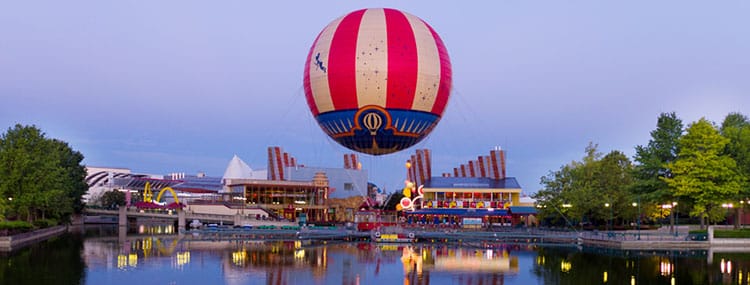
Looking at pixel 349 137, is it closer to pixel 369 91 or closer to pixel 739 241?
pixel 369 91

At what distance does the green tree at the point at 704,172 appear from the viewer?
2255 inches

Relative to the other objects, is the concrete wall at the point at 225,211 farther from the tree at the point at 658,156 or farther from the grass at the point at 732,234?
the grass at the point at 732,234

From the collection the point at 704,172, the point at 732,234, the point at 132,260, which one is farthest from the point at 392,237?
the point at 732,234

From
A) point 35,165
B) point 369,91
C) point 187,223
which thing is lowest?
point 187,223

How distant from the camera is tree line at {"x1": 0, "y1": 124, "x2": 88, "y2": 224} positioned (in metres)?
64.2

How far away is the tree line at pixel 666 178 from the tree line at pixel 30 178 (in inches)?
1863

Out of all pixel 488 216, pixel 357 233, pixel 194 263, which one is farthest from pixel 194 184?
pixel 194 263

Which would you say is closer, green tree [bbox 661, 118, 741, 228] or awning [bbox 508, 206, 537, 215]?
green tree [bbox 661, 118, 741, 228]

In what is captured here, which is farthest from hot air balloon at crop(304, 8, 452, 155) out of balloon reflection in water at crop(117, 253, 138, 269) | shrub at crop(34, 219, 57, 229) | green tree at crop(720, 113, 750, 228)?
shrub at crop(34, 219, 57, 229)

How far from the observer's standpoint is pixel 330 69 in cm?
4084

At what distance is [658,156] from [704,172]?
5.96 m

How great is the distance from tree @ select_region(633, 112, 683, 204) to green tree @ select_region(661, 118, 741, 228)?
2.61 m

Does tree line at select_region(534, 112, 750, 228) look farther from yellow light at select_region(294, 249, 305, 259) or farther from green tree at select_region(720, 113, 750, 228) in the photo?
yellow light at select_region(294, 249, 305, 259)

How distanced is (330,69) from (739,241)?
117 feet
